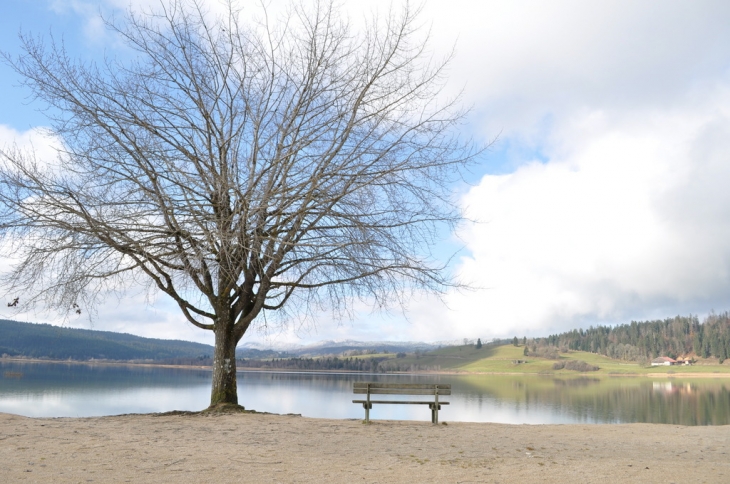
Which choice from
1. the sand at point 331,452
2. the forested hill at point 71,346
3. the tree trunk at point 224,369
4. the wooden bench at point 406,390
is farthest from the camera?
the forested hill at point 71,346

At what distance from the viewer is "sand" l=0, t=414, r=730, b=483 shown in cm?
641

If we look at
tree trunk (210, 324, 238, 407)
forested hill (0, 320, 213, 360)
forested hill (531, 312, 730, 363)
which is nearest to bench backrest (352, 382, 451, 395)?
tree trunk (210, 324, 238, 407)

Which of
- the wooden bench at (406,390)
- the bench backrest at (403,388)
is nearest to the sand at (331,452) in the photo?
the wooden bench at (406,390)

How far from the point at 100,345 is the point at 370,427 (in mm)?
149842

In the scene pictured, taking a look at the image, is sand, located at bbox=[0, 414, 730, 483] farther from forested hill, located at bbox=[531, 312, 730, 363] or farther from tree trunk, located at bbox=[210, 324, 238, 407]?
forested hill, located at bbox=[531, 312, 730, 363]

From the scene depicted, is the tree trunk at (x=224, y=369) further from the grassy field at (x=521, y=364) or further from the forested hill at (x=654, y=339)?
the forested hill at (x=654, y=339)

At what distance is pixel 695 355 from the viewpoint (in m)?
154

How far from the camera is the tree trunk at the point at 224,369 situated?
13.2 meters

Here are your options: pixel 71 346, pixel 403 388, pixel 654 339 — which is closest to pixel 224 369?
pixel 403 388

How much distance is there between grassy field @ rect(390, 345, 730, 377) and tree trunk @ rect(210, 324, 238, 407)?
381ft

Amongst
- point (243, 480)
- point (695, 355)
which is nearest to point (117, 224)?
point (243, 480)

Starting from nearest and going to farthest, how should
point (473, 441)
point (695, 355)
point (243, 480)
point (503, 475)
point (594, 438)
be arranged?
point (243, 480)
point (503, 475)
point (473, 441)
point (594, 438)
point (695, 355)

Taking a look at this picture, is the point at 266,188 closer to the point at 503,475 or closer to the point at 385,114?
the point at 385,114

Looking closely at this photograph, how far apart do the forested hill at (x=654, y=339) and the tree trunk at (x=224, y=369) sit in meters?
161
